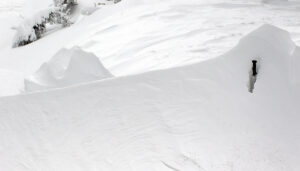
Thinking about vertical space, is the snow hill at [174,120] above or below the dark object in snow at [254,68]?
below

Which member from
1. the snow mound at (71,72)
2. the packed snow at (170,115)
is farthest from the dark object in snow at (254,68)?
the snow mound at (71,72)

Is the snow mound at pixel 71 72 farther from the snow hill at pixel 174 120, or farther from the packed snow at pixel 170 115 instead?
the snow hill at pixel 174 120

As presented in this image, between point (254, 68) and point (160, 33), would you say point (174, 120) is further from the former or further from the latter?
point (160, 33)

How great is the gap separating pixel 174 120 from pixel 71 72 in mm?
1575

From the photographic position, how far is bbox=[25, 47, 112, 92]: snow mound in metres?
4.14

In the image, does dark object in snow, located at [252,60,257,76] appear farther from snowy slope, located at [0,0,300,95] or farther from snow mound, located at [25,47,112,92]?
snow mound, located at [25,47,112,92]

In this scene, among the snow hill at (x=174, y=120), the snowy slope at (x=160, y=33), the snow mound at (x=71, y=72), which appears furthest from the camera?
the snowy slope at (x=160, y=33)

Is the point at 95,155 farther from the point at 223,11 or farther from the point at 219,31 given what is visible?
the point at 223,11

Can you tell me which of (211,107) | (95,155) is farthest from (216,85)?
(95,155)

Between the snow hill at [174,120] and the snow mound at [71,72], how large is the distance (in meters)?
0.65

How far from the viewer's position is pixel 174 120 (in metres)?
3.28

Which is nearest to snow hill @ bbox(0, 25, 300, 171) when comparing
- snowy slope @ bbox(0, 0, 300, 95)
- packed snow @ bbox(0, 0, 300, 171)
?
packed snow @ bbox(0, 0, 300, 171)

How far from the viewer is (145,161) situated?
2984mm

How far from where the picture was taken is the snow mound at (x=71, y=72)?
13.6 ft
